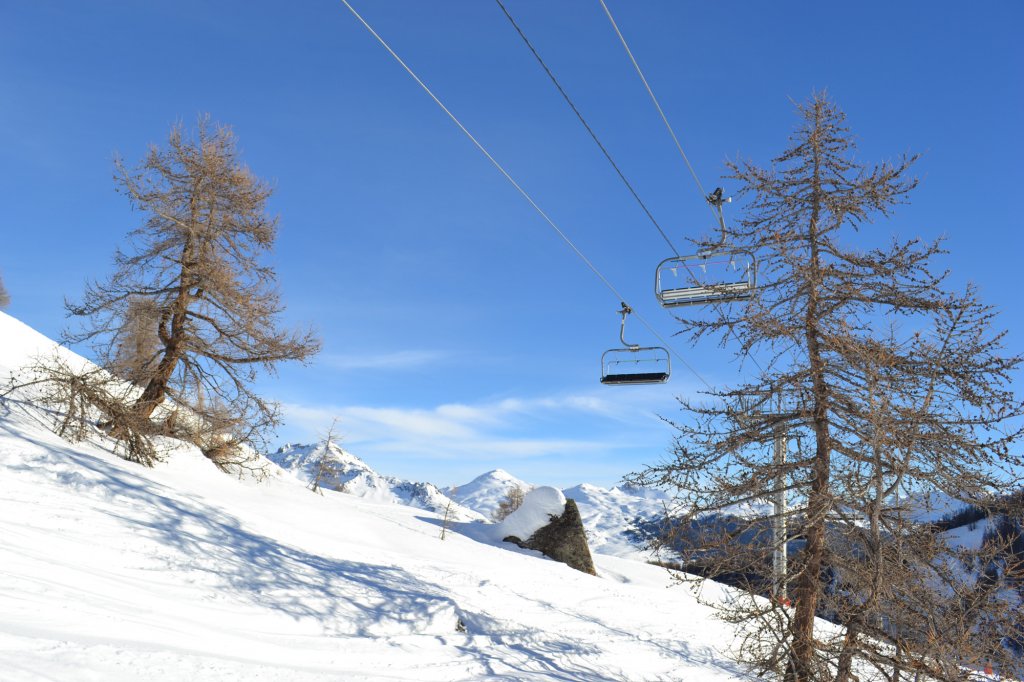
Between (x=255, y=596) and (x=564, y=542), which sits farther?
(x=564, y=542)

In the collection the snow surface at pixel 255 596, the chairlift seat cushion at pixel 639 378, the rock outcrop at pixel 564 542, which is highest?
the chairlift seat cushion at pixel 639 378

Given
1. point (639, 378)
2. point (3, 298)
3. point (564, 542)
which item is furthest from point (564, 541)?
point (3, 298)

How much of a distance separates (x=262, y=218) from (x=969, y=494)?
55.6 feet

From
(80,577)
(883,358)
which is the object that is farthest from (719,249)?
(80,577)

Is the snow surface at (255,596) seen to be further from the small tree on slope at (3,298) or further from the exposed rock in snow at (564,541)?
the small tree on slope at (3,298)

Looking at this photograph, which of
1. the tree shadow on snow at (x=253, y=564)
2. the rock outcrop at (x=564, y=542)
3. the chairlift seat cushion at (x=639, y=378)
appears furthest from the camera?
the rock outcrop at (x=564, y=542)

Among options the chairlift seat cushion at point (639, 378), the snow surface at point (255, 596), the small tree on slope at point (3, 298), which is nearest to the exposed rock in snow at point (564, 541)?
the snow surface at point (255, 596)

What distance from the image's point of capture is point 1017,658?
7.55 metres

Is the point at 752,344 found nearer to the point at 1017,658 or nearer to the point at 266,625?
the point at 1017,658

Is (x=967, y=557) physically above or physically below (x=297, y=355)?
below

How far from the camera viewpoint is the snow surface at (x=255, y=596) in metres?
5.60

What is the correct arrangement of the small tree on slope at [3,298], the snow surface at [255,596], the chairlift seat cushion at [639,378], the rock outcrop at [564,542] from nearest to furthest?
1. the snow surface at [255,596]
2. the chairlift seat cushion at [639,378]
3. the rock outcrop at [564,542]
4. the small tree on slope at [3,298]

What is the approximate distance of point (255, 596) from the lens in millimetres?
8516

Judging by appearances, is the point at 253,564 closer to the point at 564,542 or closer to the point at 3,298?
the point at 564,542
